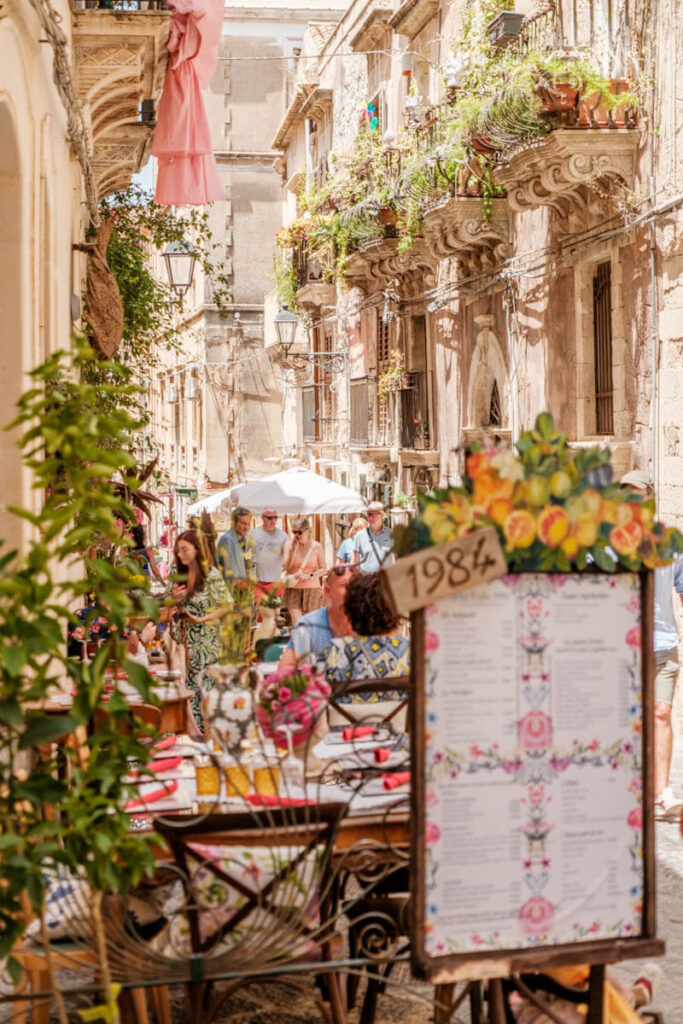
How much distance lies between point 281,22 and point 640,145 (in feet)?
77.9

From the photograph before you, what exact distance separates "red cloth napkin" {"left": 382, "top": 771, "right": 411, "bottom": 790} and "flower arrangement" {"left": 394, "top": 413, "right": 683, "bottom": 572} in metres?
1.07

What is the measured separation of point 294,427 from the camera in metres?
33.5

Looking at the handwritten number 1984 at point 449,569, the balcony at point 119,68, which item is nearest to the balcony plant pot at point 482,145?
the balcony at point 119,68

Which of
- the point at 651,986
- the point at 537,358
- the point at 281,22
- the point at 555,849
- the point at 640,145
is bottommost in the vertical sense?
the point at 651,986

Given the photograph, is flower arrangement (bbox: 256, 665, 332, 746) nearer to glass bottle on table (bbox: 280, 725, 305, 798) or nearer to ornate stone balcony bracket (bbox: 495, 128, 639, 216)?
glass bottle on table (bbox: 280, 725, 305, 798)

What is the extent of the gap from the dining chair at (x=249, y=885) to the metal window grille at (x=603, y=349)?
9554 millimetres

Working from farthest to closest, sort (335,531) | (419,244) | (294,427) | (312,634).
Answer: (294,427) → (335,531) → (419,244) → (312,634)

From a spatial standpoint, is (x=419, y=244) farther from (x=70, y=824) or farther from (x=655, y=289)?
(x=70, y=824)

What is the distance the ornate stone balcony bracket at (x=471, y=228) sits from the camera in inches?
631

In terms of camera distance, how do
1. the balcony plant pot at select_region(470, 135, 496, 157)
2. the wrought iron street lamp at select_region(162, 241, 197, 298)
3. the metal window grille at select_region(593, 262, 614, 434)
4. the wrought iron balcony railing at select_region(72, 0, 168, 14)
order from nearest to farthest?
the wrought iron balcony railing at select_region(72, 0, 168, 14)
the metal window grille at select_region(593, 262, 614, 434)
the balcony plant pot at select_region(470, 135, 496, 157)
the wrought iron street lamp at select_region(162, 241, 197, 298)

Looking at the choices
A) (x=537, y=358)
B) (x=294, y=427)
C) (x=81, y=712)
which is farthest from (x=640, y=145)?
(x=294, y=427)

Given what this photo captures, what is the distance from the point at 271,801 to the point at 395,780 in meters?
0.49

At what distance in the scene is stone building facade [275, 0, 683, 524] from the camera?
11.4m

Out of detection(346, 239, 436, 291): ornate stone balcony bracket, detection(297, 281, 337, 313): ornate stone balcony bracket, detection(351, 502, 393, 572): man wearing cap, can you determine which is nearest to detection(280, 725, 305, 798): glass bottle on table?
detection(351, 502, 393, 572): man wearing cap
